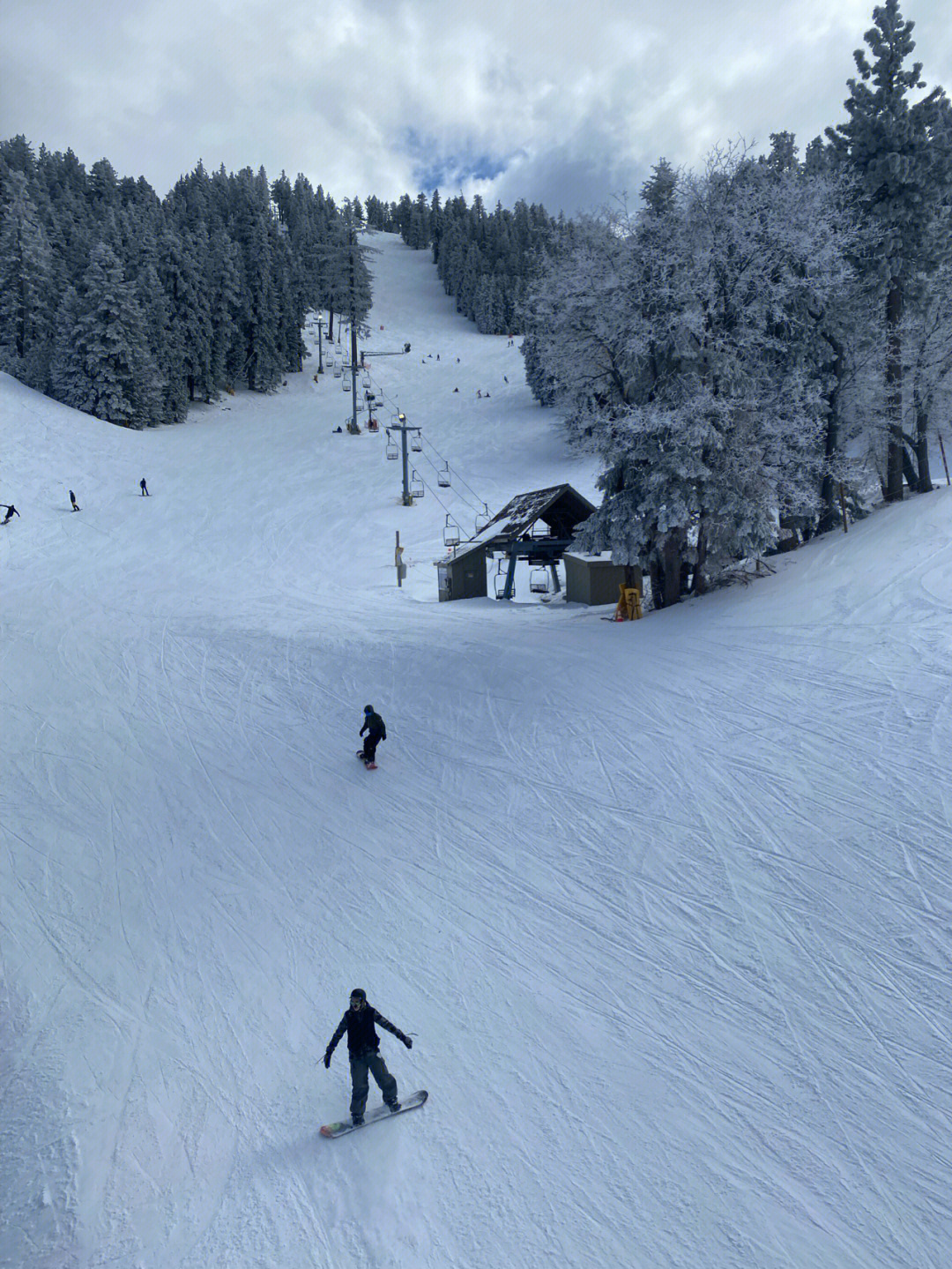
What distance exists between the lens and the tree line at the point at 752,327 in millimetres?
18594

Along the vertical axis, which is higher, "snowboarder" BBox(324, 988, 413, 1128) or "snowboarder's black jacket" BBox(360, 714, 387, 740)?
"snowboarder's black jacket" BBox(360, 714, 387, 740)

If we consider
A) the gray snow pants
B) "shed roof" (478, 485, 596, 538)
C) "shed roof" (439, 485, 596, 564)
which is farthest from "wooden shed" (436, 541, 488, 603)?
the gray snow pants

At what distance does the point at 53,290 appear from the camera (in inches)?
2227

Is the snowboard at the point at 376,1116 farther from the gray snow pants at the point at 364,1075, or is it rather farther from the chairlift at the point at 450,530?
the chairlift at the point at 450,530

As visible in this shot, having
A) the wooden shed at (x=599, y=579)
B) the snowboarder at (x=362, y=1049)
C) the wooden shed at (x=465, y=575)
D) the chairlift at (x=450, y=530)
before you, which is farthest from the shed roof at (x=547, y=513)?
the snowboarder at (x=362, y=1049)

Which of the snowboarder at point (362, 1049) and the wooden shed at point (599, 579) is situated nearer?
the snowboarder at point (362, 1049)

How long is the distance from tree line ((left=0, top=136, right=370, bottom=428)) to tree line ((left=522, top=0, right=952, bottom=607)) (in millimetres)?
38283

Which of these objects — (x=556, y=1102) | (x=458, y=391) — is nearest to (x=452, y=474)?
(x=458, y=391)

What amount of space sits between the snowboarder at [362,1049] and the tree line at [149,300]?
51.3 meters

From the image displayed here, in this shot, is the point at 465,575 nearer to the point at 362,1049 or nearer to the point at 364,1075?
the point at 362,1049

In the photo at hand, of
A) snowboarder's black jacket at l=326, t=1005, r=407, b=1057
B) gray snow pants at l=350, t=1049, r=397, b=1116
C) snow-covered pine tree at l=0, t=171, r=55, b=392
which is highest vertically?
snow-covered pine tree at l=0, t=171, r=55, b=392

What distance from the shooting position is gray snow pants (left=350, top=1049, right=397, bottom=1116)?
22.9 ft

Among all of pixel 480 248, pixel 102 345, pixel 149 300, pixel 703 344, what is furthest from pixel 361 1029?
pixel 480 248

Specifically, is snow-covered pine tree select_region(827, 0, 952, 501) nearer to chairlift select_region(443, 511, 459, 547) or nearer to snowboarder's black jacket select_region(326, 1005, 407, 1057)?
chairlift select_region(443, 511, 459, 547)
